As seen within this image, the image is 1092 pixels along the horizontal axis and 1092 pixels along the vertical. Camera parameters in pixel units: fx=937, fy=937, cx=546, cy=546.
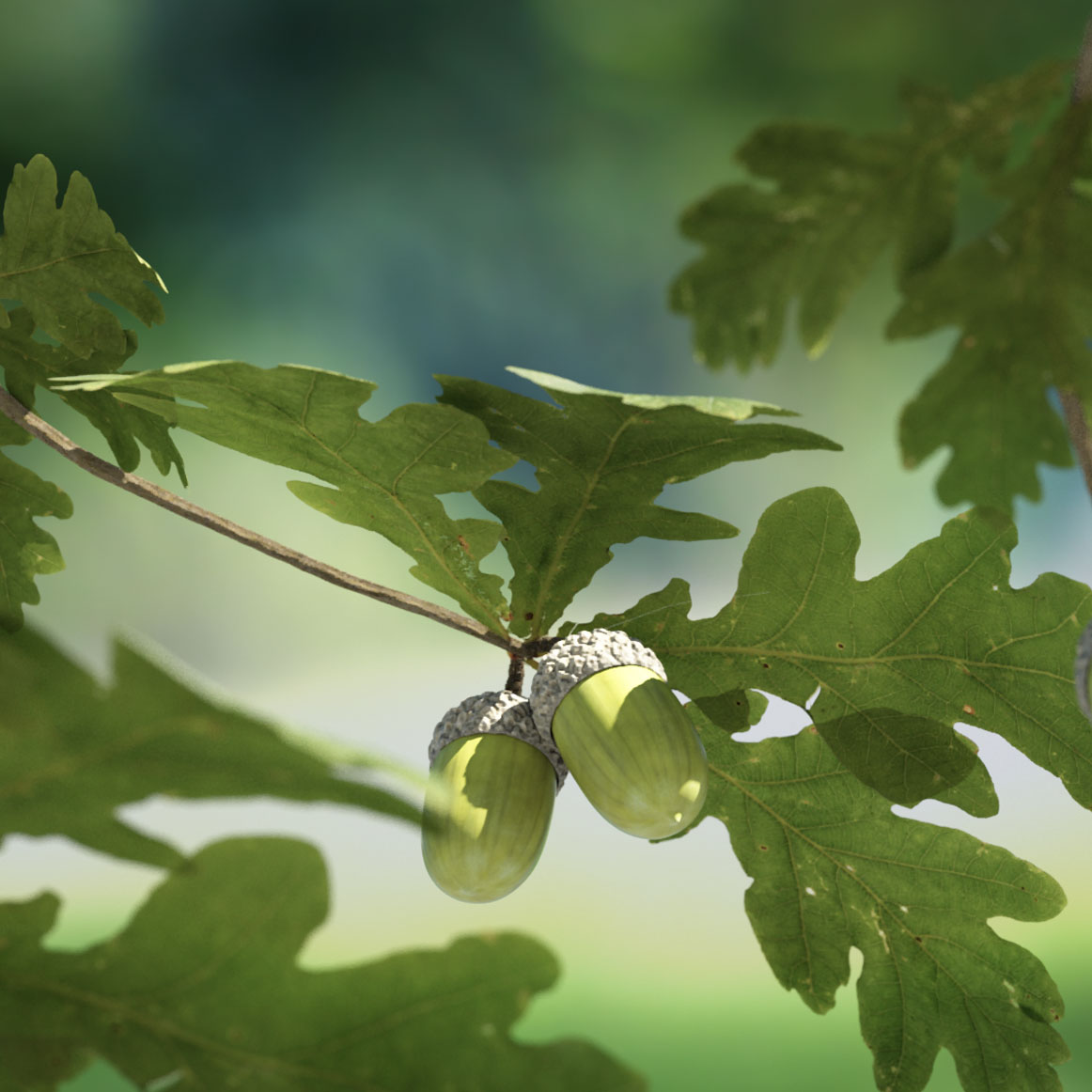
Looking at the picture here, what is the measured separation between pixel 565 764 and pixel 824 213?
0.67 metres

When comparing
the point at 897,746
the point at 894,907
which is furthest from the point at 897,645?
the point at 894,907

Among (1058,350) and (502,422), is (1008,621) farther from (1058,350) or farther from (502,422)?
(1058,350)

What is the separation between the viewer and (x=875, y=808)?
2.34 feet

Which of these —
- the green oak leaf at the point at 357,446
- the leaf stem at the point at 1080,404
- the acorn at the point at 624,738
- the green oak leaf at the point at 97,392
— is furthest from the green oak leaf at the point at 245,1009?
the leaf stem at the point at 1080,404

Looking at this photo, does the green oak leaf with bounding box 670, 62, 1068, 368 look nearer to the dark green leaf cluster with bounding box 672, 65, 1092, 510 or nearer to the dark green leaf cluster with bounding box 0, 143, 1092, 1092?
the dark green leaf cluster with bounding box 672, 65, 1092, 510

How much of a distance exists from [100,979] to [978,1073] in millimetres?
623

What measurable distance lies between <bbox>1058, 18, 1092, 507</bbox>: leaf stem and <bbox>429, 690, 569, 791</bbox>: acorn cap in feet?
1.71

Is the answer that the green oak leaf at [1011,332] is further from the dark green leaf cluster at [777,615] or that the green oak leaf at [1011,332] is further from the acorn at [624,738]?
the acorn at [624,738]

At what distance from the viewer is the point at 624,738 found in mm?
586

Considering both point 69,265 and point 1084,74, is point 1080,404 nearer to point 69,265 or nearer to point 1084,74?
point 1084,74

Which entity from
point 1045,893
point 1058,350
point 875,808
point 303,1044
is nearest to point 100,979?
point 303,1044

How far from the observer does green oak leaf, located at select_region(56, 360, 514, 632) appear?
1.92 ft

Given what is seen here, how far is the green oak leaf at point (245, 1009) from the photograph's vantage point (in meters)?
0.38

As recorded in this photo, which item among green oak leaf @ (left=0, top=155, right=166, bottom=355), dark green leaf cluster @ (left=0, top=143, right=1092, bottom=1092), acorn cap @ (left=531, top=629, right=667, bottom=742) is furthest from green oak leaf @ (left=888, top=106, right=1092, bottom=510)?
green oak leaf @ (left=0, top=155, right=166, bottom=355)
